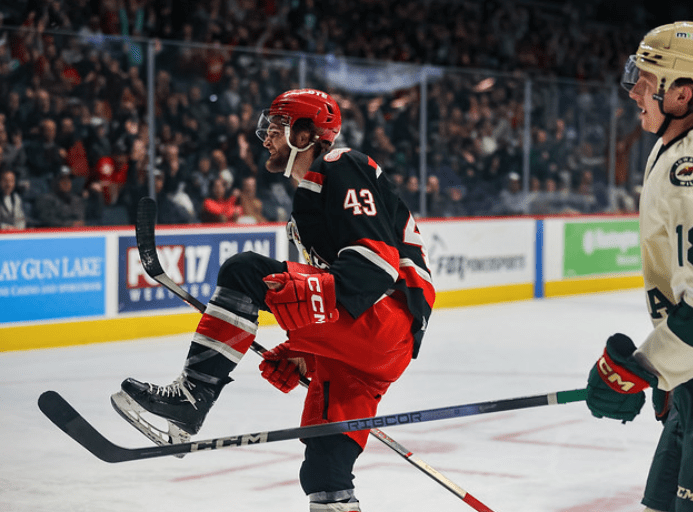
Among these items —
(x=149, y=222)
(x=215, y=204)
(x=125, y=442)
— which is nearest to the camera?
(x=149, y=222)

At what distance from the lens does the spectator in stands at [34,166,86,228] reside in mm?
7328

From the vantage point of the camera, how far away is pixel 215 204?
27.2 ft

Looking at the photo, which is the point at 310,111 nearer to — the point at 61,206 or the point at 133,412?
the point at 133,412

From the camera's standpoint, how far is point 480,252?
409 inches

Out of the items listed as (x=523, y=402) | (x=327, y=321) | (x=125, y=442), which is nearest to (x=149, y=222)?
(x=327, y=321)

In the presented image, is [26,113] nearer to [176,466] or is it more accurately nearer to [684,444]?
[176,466]

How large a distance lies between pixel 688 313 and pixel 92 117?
244 inches

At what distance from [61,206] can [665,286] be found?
19.4ft

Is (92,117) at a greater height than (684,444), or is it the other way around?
(92,117)

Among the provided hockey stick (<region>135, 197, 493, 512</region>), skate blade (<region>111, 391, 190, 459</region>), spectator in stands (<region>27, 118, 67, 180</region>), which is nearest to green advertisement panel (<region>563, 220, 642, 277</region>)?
spectator in stands (<region>27, 118, 67, 180</region>)

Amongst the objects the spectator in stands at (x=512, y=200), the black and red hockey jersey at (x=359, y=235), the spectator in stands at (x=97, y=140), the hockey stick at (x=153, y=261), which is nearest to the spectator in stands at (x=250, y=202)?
the spectator in stands at (x=97, y=140)

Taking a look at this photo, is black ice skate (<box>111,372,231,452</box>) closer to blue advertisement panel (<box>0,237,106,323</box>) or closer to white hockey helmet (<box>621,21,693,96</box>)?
white hockey helmet (<box>621,21,693,96</box>)

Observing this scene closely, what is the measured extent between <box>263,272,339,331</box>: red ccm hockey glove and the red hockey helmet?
478 millimetres

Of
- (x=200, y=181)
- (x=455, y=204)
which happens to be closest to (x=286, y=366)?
(x=200, y=181)
